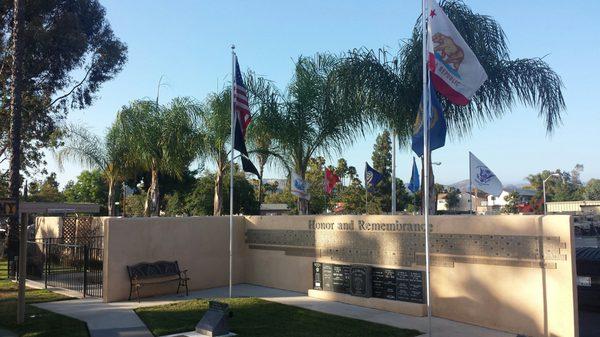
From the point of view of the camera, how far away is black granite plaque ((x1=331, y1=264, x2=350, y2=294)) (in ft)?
43.9

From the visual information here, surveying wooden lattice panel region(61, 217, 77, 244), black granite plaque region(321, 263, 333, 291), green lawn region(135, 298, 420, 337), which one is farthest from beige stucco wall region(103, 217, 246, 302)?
wooden lattice panel region(61, 217, 77, 244)

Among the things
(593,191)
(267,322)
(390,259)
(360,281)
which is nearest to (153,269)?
(267,322)

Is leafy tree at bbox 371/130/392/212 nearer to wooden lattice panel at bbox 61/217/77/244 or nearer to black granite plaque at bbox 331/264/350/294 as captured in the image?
wooden lattice panel at bbox 61/217/77/244

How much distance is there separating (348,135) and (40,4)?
40.8 ft

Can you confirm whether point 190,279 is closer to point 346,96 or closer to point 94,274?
point 94,274

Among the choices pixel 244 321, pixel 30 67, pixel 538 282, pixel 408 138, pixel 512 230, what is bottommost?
pixel 244 321

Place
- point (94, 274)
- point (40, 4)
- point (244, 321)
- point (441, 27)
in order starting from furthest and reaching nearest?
point (40, 4)
point (94, 274)
point (244, 321)
point (441, 27)

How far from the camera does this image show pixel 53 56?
20.4 meters

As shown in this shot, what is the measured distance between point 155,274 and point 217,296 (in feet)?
5.81

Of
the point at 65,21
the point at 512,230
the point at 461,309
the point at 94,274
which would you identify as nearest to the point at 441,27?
the point at 512,230

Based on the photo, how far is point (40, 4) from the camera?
1980 cm

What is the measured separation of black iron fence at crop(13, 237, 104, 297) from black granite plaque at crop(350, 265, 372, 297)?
269 inches

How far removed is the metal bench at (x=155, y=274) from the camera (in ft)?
45.6

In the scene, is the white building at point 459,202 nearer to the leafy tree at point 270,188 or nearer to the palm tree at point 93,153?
the leafy tree at point 270,188
